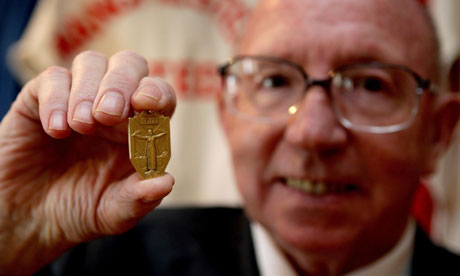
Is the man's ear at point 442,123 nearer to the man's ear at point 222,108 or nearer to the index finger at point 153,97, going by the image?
the man's ear at point 222,108

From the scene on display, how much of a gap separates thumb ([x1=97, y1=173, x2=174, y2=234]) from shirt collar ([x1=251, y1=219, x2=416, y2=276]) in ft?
1.84

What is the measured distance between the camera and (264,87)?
1.06 m

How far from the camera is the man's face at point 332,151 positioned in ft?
3.07

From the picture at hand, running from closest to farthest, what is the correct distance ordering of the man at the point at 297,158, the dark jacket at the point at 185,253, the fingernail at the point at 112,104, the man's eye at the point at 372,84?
the fingernail at the point at 112,104 < the man at the point at 297,158 < the man's eye at the point at 372,84 < the dark jacket at the point at 185,253

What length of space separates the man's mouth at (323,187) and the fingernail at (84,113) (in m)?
0.55

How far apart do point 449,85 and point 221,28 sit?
934mm

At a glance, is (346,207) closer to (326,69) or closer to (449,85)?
(326,69)

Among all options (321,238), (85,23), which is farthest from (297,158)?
(85,23)

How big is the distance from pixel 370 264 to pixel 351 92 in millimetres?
433

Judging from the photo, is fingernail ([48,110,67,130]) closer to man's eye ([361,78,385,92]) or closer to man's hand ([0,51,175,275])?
man's hand ([0,51,175,275])

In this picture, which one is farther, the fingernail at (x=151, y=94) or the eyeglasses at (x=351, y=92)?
the eyeglasses at (x=351, y=92)

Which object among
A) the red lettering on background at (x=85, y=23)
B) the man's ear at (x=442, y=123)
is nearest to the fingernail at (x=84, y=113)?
the man's ear at (x=442, y=123)

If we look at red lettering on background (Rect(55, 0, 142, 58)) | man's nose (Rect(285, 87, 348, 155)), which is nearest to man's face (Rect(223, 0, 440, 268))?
man's nose (Rect(285, 87, 348, 155))

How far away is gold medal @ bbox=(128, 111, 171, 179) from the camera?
53 cm
